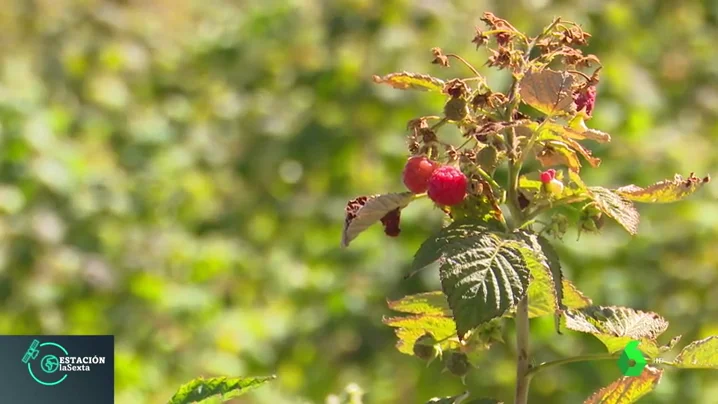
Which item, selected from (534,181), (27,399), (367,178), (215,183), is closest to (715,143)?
(367,178)

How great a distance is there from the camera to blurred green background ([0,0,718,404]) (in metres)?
2.82

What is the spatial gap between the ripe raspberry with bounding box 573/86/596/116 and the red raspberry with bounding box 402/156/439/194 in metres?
0.12

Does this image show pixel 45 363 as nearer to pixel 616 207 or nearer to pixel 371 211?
pixel 371 211

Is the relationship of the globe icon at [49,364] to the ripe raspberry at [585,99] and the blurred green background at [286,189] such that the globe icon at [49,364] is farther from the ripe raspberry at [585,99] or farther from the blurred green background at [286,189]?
the blurred green background at [286,189]

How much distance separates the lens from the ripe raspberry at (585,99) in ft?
2.63

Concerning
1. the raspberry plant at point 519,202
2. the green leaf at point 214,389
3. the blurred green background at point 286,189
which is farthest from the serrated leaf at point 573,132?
the blurred green background at point 286,189

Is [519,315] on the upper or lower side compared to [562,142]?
lower

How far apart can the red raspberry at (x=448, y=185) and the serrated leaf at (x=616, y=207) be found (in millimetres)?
102

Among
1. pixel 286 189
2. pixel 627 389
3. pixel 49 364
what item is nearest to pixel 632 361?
pixel 627 389

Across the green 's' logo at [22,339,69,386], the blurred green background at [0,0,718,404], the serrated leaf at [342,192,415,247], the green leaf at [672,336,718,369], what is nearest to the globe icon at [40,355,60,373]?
the green 's' logo at [22,339,69,386]

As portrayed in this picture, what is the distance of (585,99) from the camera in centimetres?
81

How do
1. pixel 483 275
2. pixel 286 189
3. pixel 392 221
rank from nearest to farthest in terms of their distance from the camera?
pixel 483 275 → pixel 392 221 → pixel 286 189

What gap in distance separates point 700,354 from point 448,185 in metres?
0.21

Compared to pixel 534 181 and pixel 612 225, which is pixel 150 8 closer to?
pixel 612 225
